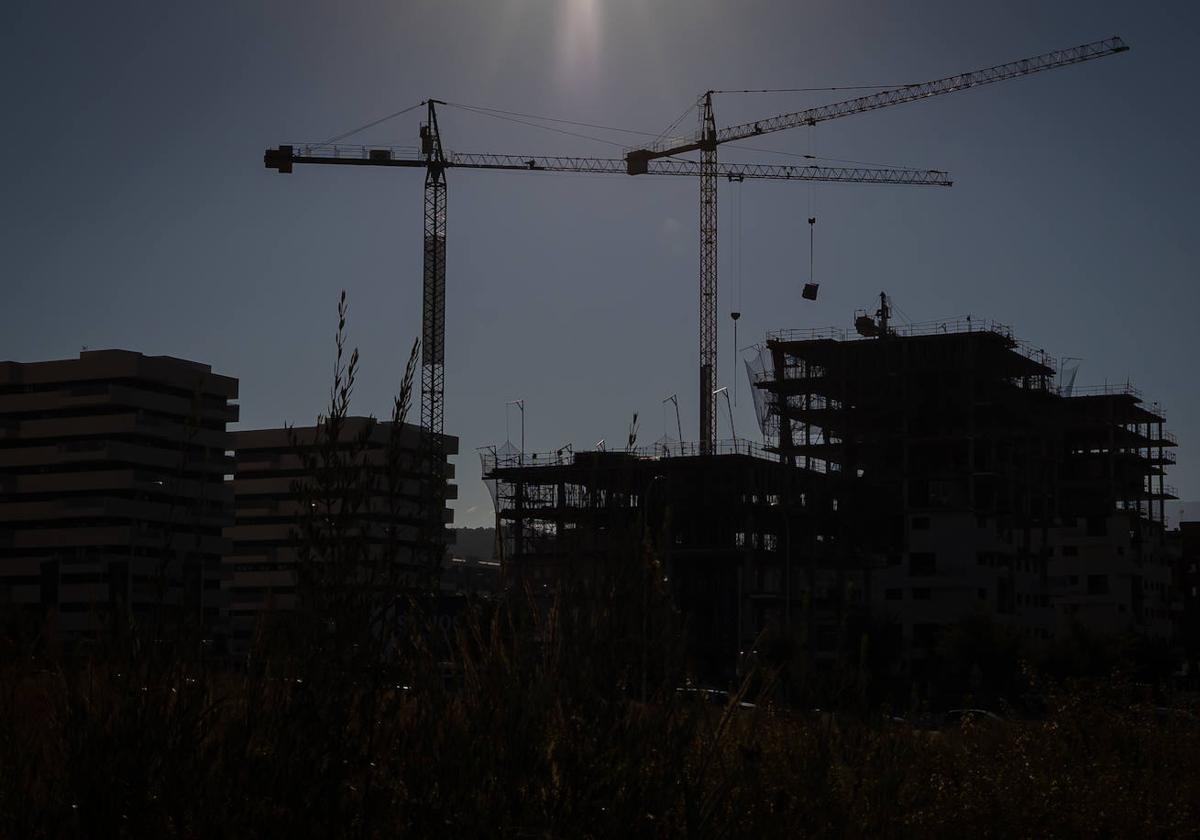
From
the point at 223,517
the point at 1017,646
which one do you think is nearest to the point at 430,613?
the point at 1017,646

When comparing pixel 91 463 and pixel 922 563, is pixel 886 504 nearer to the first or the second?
pixel 922 563

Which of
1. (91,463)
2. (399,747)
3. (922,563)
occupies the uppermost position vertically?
(91,463)

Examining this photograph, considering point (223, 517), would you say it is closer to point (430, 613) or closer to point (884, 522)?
point (884, 522)

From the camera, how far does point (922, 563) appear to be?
336ft

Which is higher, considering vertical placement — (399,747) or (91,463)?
(91,463)

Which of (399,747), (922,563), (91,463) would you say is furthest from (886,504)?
(399,747)

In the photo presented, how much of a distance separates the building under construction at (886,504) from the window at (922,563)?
102mm

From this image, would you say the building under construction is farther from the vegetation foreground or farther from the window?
the vegetation foreground

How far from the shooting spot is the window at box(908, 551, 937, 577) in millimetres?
101750

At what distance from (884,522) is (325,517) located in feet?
323

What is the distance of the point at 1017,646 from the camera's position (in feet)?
240

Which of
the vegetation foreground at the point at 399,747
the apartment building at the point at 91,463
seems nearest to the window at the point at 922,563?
the apartment building at the point at 91,463

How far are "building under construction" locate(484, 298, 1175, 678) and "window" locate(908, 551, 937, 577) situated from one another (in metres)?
0.10

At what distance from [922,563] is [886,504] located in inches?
198
